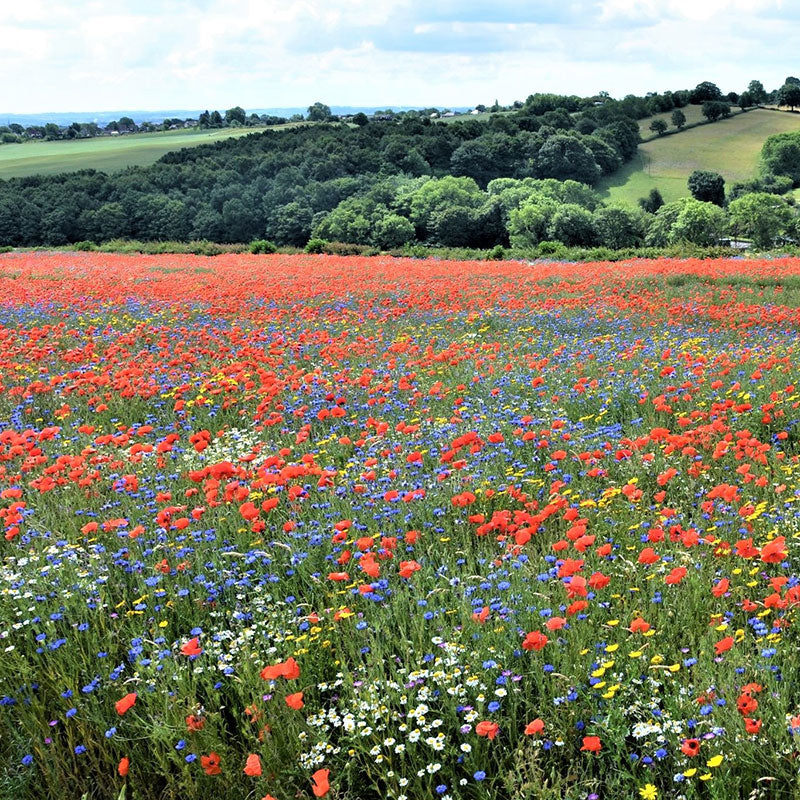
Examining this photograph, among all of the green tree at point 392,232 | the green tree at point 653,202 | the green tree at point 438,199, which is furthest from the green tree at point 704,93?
the green tree at point 392,232

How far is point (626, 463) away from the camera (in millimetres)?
5953

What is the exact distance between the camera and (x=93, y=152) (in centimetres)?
11075

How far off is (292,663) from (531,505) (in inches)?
90.5

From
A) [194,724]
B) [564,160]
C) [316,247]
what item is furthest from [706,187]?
[194,724]

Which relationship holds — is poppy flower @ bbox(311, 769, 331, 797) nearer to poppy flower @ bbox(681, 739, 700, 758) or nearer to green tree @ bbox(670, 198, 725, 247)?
poppy flower @ bbox(681, 739, 700, 758)

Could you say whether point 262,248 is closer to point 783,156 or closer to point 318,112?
point 783,156

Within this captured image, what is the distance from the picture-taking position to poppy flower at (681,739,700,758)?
8.73 ft

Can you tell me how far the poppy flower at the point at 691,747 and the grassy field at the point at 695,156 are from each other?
99.2m

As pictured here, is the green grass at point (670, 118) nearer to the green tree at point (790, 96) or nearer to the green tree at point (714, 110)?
the green tree at point (714, 110)

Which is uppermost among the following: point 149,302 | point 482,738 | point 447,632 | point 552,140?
point 552,140

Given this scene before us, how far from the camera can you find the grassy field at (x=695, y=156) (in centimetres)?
10012

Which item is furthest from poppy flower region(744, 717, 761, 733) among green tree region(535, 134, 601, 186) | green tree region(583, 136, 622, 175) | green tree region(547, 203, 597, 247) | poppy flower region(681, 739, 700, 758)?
green tree region(583, 136, 622, 175)

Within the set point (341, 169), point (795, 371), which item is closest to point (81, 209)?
point (341, 169)

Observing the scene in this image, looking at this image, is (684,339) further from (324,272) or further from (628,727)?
(324,272)
